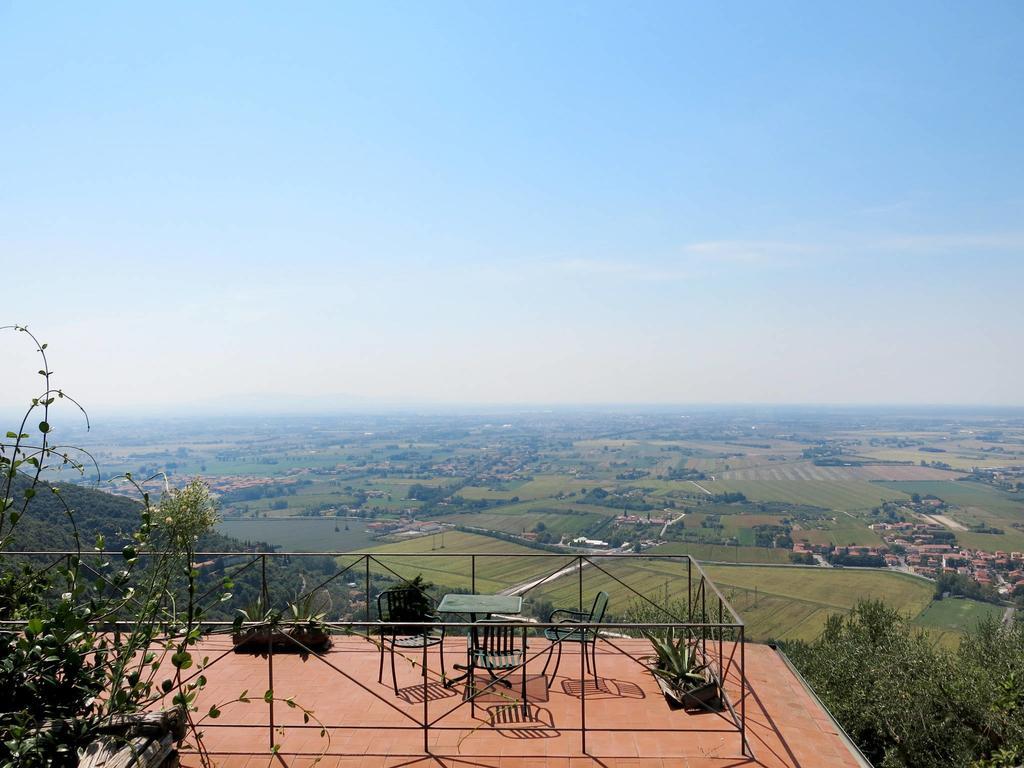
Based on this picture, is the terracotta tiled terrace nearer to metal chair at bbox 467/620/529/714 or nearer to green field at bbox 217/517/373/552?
metal chair at bbox 467/620/529/714

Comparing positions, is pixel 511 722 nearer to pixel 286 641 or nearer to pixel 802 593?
pixel 286 641

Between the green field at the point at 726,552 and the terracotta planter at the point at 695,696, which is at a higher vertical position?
the terracotta planter at the point at 695,696

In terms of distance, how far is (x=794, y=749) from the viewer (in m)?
4.21

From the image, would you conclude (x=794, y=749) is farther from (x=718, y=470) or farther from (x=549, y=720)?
(x=718, y=470)

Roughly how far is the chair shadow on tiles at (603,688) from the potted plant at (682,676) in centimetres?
23

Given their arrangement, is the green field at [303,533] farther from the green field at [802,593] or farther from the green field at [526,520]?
the green field at [802,593]

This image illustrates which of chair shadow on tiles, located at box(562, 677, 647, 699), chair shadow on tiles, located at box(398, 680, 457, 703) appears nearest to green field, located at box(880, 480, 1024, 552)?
chair shadow on tiles, located at box(562, 677, 647, 699)

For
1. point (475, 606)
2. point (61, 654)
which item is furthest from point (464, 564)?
point (61, 654)

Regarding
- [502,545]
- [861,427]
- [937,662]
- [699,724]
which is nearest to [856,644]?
[937,662]

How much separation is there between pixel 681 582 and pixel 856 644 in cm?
2433

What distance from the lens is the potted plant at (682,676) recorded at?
4.80 meters

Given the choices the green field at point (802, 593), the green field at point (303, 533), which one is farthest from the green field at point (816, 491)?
the green field at point (303, 533)

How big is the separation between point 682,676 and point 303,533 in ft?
140

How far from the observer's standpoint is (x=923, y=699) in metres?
8.69
